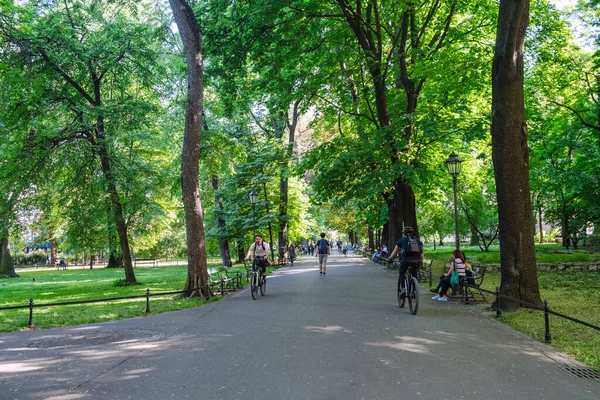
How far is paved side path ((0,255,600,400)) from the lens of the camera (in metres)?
5.18

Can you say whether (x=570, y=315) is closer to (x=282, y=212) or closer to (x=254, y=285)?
(x=254, y=285)

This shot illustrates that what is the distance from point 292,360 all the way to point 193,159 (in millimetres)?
9249

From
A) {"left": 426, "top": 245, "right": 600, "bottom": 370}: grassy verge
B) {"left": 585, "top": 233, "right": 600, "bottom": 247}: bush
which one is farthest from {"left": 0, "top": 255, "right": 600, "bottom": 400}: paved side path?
{"left": 585, "top": 233, "right": 600, "bottom": 247}: bush

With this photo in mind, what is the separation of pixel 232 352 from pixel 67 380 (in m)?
2.19

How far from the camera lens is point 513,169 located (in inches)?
403

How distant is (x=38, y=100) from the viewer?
1789 centimetres

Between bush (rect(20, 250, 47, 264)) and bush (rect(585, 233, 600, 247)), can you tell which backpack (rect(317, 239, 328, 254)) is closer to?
bush (rect(585, 233, 600, 247))

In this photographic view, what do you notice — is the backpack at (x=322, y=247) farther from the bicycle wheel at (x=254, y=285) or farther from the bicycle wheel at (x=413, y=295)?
the bicycle wheel at (x=413, y=295)

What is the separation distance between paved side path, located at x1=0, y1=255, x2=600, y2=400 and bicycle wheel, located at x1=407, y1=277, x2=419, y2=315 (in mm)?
206

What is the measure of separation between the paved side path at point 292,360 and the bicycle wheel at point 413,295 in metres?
0.21

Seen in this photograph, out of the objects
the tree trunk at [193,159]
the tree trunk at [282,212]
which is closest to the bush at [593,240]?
the tree trunk at [282,212]

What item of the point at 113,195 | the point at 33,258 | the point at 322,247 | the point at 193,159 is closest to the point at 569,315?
the point at 193,159

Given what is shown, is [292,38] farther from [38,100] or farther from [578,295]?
[578,295]

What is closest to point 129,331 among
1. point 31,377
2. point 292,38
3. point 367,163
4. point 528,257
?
point 31,377
